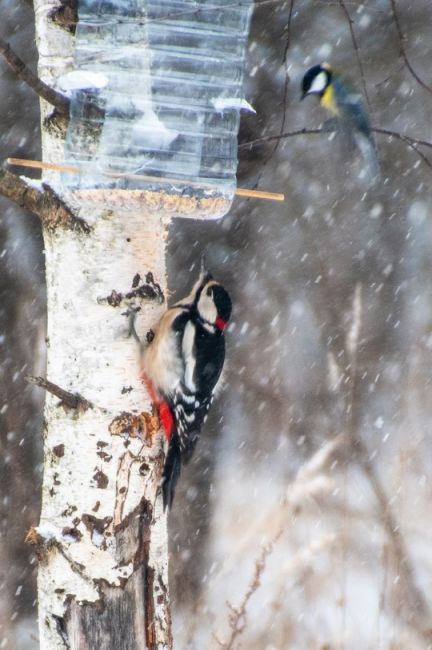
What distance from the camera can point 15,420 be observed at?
4.99 metres

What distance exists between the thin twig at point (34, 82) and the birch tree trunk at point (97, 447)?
10 centimetres

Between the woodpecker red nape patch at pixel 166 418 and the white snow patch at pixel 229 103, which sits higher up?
the white snow patch at pixel 229 103

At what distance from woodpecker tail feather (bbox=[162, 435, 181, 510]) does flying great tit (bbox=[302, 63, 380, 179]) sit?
178 cm

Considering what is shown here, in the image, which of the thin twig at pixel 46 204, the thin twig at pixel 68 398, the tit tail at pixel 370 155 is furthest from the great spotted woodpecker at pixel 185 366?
the tit tail at pixel 370 155

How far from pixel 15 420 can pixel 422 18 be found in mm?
2950

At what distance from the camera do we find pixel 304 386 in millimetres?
5098

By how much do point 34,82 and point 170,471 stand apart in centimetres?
120

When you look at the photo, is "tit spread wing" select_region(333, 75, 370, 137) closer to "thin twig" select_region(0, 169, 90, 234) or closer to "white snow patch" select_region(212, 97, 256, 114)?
"white snow patch" select_region(212, 97, 256, 114)

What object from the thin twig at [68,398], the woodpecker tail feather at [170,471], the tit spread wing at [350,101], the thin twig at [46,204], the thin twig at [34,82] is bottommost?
the woodpecker tail feather at [170,471]

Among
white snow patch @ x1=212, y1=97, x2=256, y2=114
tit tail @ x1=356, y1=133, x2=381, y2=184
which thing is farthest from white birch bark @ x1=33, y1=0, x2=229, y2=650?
tit tail @ x1=356, y1=133, x2=381, y2=184

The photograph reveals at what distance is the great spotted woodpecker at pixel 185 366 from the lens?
2.88 meters

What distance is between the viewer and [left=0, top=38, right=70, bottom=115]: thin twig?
241cm

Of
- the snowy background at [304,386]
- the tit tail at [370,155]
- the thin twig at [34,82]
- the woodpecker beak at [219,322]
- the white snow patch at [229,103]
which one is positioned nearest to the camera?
the thin twig at [34,82]

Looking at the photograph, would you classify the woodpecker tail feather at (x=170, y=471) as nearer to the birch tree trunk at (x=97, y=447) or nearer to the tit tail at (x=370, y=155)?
the birch tree trunk at (x=97, y=447)
